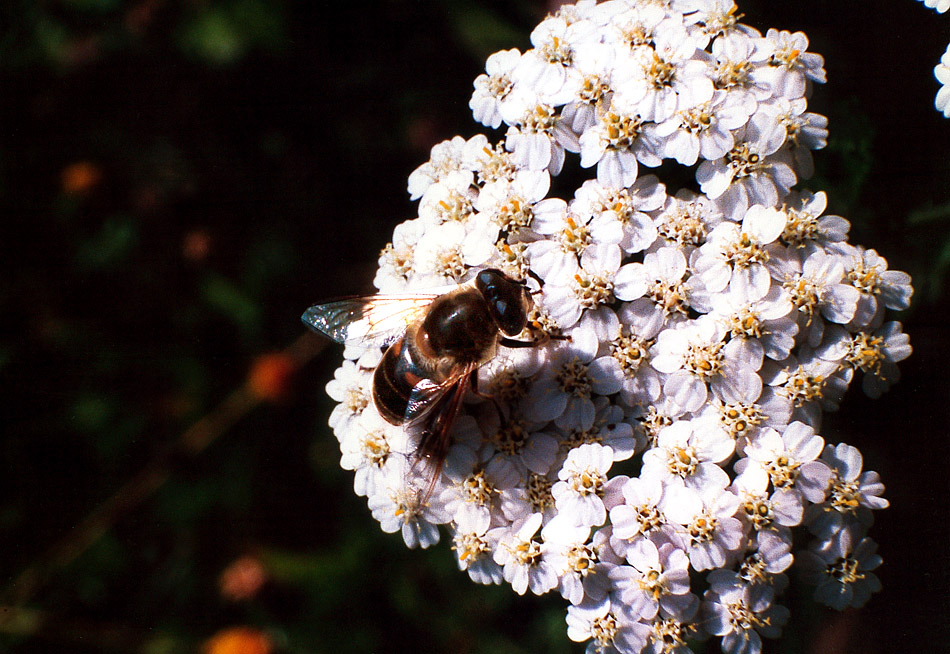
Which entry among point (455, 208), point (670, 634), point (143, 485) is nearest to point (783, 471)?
point (670, 634)

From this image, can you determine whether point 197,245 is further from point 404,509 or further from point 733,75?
point 733,75

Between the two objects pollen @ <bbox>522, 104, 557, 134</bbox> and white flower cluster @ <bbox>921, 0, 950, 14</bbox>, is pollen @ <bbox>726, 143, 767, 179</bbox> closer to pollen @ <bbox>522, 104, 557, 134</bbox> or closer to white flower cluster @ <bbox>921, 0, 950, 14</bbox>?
pollen @ <bbox>522, 104, 557, 134</bbox>

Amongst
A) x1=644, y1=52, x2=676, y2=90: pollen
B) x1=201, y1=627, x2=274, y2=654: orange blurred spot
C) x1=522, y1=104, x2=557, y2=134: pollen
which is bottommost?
x1=201, y1=627, x2=274, y2=654: orange blurred spot

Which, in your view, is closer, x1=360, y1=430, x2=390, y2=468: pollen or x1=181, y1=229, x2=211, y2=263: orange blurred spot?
x1=360, y1=430, x2=390, y2=468: pollen

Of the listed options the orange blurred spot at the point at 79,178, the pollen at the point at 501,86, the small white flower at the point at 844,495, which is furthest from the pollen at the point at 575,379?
the orange blurred spot at the point at 79,178

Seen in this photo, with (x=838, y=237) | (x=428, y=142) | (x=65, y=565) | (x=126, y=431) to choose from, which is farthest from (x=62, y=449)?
(x=838, y=237)

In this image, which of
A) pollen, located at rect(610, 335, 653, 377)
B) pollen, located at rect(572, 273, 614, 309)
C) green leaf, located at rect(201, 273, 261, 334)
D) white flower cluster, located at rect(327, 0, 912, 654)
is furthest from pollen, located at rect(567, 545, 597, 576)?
green leaf, located at rect(201, 273, 261, 334)

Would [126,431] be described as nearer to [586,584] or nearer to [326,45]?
[326,45]

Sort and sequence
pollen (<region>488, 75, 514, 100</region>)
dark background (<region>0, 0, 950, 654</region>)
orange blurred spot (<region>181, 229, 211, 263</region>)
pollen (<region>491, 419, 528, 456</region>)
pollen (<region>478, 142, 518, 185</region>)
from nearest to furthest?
1. pollen (<region>491, 419, 528, 456</region>)
2. pollen (<region>478, 142, 518, 185</region>)
3. pollen (<region>488, 75, 514, 100</region>)
4. dark background (<region>0, 0, 950, 654</region>)
5. orange blurred spot (<region>181, 229, 211, 263</region>)
